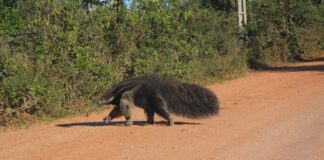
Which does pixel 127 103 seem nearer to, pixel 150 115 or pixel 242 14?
pixel 150 115

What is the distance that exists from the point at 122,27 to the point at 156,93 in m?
6.22

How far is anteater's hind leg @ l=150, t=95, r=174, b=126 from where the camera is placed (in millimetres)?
10188

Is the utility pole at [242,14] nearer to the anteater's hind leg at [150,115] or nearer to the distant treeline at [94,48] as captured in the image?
the distant treeline at [94,48]

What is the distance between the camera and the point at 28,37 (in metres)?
13.5

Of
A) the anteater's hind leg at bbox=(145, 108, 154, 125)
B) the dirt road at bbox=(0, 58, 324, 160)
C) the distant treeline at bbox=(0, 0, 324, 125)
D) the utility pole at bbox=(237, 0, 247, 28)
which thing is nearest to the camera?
the dirt road at bbox=(0, 58, 324, 160)

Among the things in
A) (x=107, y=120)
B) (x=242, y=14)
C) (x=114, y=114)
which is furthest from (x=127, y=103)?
(x=242, y=14)

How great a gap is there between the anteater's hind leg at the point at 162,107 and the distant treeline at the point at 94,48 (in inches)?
129

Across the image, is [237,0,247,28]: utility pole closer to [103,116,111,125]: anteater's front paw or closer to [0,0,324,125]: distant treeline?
[0,0,324,125]: distant treeline

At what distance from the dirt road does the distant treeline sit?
122 cm

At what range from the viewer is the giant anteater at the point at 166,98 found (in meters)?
10.2

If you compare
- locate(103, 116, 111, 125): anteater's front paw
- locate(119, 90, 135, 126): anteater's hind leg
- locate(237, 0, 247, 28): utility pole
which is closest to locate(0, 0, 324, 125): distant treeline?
locate(237, 0, 247, 28): utility pole

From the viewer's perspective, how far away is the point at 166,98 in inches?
404

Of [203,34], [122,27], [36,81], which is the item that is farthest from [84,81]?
[203,34]

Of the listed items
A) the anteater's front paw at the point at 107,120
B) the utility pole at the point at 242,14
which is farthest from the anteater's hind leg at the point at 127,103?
the utility pole at the point at 242,14
